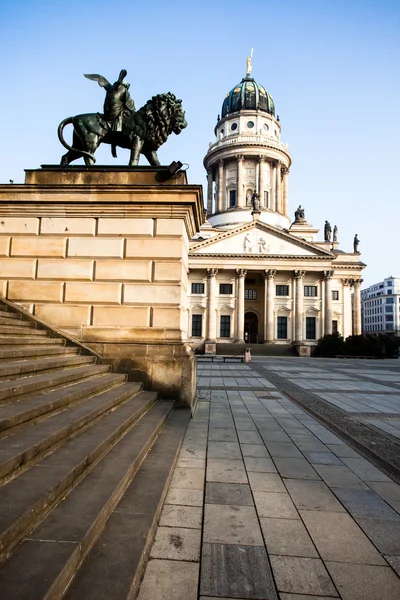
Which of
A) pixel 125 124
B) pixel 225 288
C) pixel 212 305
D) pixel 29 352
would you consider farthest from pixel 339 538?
pixel 225 288

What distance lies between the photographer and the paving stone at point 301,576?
7.88 ft

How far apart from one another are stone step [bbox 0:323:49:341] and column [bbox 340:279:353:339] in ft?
189

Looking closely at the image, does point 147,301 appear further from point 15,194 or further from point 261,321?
point 261,321

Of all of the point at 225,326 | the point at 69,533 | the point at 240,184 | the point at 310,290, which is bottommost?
the point at 69,533

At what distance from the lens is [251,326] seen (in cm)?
5909

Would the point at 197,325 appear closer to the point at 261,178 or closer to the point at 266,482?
the point at 261,178

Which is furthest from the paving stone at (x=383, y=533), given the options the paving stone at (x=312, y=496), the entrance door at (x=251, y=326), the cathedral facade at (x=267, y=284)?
the entrance door at (x=251, y=326)

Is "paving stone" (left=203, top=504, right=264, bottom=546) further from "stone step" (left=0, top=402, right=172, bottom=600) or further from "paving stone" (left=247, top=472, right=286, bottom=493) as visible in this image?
"stone step" (left=0, top=402, right=172, bottom=600)

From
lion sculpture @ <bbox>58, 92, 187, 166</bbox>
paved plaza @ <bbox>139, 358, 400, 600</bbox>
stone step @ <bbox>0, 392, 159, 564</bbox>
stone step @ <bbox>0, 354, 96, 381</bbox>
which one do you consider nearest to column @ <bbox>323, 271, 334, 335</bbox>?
paved plaza @ <bbox>139, 358, 400, 600</bbox>

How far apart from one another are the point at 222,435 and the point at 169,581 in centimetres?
383

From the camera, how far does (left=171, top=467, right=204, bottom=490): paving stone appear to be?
4.04 meters

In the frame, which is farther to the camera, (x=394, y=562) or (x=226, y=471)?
(x=226, y=471)

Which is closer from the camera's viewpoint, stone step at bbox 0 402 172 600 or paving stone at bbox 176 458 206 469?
stone step at bbox 0 402 172 600

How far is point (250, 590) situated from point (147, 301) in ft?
19.7
